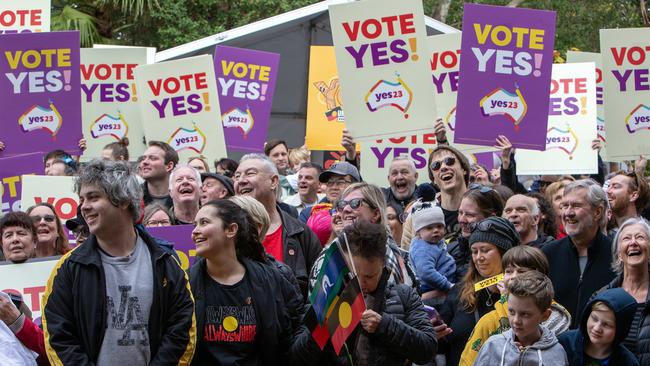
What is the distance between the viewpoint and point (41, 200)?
9.66 m

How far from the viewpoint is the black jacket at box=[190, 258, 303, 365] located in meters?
6.25

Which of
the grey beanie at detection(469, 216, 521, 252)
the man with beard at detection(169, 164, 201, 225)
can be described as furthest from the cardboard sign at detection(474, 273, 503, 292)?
the man with beard at detection(169, 164, 201, 225)

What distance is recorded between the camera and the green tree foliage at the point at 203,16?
23.0m

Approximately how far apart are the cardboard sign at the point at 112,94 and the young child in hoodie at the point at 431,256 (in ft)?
16.7

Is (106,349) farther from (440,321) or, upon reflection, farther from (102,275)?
(440,321)

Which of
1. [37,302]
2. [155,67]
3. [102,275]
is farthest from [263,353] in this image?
[155,67]

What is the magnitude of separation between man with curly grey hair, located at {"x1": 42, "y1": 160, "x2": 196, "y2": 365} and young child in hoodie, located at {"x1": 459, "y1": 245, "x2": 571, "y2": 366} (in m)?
1.57

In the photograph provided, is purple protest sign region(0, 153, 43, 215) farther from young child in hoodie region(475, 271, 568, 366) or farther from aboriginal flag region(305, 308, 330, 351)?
young child in hoodie region(475, 271, 568, 366)

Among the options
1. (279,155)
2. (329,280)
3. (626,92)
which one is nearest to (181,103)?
(279,155)

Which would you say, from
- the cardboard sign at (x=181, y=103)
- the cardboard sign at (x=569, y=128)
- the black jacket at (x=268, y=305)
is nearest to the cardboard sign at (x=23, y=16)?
the cardboard sign at (x=181, y=103)

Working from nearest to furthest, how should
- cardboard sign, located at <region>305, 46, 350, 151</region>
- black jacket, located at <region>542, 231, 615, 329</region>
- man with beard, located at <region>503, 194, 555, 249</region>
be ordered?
black jacket, located at <region>542, 231, 615, 329</region> → man with beard, located at <region>503, 194, 555, 249</region> → cardboard sign, located at <region>305, 46, 350, 151</region>

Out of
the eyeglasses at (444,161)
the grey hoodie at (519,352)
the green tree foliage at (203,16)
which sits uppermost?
the green tree foliage at (203,16)

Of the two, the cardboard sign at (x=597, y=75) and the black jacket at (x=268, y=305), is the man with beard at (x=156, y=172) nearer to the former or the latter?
the black jacket at (x=268, y=305)

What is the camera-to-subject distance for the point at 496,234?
723 cm
